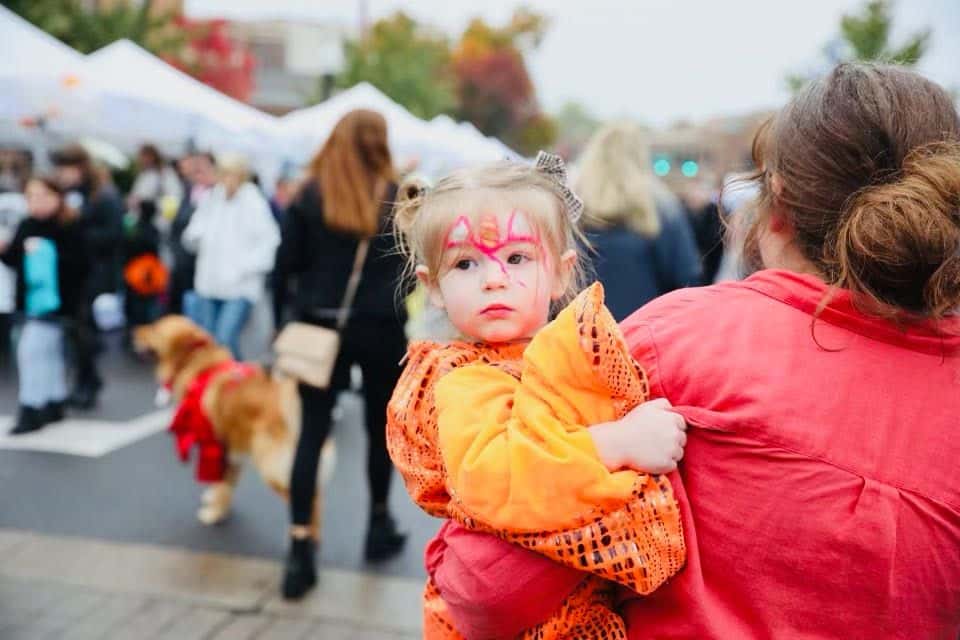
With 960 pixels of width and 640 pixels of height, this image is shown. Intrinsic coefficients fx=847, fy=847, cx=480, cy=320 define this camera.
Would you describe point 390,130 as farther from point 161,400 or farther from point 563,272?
point 563,272

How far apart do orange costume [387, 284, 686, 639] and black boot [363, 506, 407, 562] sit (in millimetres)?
2961

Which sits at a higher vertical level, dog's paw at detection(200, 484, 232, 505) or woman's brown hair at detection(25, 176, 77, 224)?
woman's brown hair at detection(25, 176, 77, 224)

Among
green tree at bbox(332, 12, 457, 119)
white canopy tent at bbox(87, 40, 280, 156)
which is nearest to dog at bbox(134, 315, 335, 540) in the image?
white canopy tent at bbox(87, 40, 280, 156)

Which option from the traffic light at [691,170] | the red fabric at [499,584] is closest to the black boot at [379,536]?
the red fabric at [499,584]

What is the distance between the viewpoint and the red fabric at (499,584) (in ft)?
3.86

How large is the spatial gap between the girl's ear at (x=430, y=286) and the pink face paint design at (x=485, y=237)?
0.11 metres

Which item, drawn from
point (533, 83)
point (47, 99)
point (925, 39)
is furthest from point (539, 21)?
point (47, 99)

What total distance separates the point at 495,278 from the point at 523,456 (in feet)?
1.33

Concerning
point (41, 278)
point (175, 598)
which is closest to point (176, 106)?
point (41, 278)

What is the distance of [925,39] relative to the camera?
74.2 feet

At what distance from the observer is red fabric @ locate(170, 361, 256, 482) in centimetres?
427

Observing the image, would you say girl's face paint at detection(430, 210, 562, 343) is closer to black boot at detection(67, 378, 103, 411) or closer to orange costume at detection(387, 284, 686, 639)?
orange costume at detection(387, 284, 686, 639)

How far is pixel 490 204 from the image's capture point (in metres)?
1.50

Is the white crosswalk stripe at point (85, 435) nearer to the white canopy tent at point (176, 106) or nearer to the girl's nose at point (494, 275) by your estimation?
the white canopy tent at point (176, 106)
